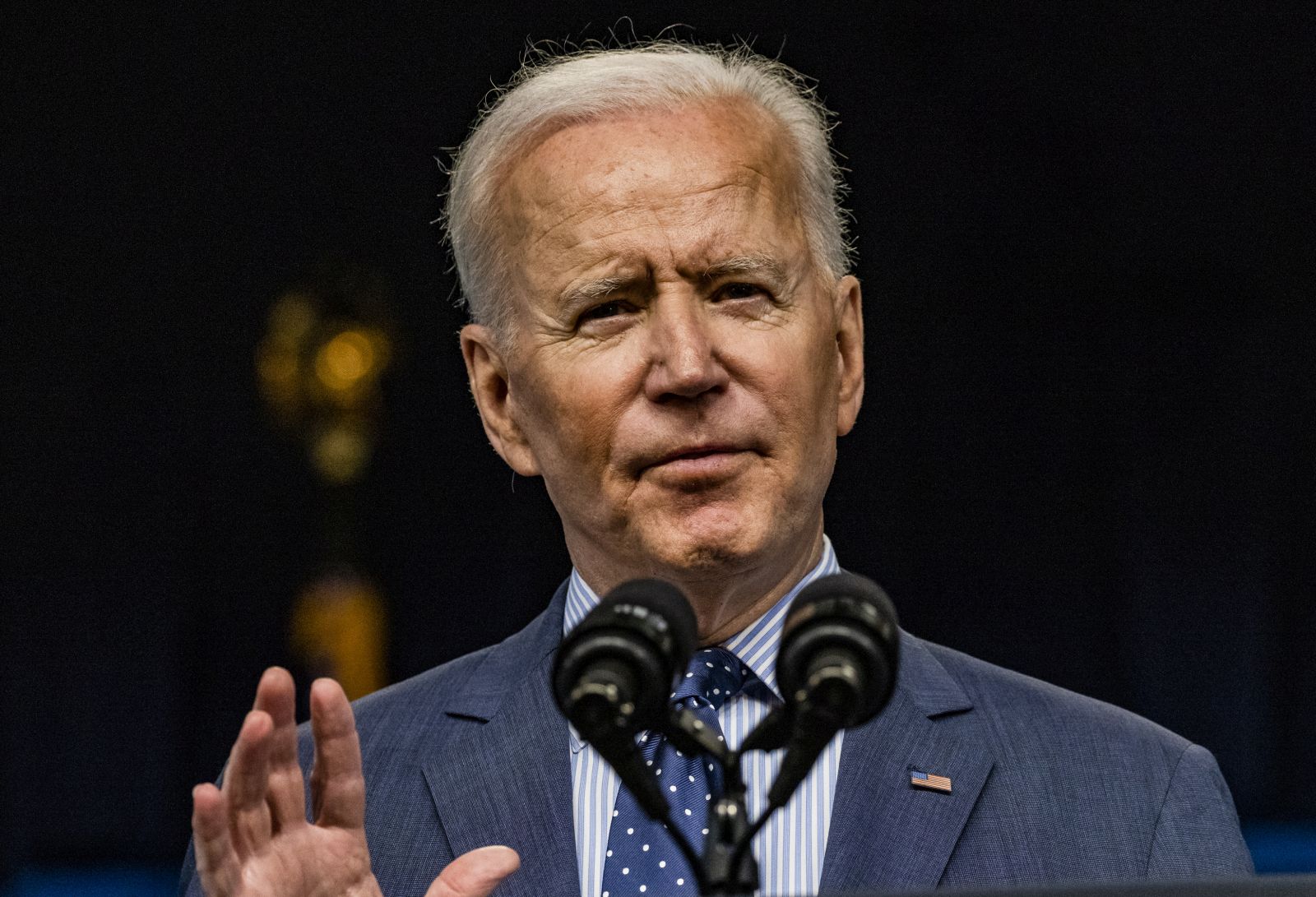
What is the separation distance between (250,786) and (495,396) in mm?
691

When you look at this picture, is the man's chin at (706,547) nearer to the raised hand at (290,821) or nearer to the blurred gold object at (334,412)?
the raised hand at (290,821)

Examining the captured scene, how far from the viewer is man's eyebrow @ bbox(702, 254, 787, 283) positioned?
1.72 meters

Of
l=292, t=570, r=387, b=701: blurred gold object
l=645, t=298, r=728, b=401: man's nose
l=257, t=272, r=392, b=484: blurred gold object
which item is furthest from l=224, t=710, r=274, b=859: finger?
l=257, t=272, r=392, b=484: blurred gold object

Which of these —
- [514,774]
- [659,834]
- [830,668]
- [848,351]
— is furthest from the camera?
[848,351]

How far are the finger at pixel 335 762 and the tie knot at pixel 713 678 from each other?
1.35ft

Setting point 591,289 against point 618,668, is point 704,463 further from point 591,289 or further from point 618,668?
point 618,668

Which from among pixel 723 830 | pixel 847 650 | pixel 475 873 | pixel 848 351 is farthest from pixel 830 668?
pixel 848 351

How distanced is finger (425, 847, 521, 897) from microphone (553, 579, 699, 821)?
41cm

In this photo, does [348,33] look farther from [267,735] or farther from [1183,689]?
[267,735]

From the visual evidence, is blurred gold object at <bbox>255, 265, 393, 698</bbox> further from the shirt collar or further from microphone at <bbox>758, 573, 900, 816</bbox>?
microphone at <bbox>758, 573, 900, 816</bbox>

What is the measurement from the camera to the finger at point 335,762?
1365mm

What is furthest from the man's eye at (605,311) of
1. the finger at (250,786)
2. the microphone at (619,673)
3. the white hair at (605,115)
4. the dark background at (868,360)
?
the dark background at (868,360)

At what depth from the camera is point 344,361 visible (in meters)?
3.73

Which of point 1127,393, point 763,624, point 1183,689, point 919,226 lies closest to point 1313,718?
point 1183,689
